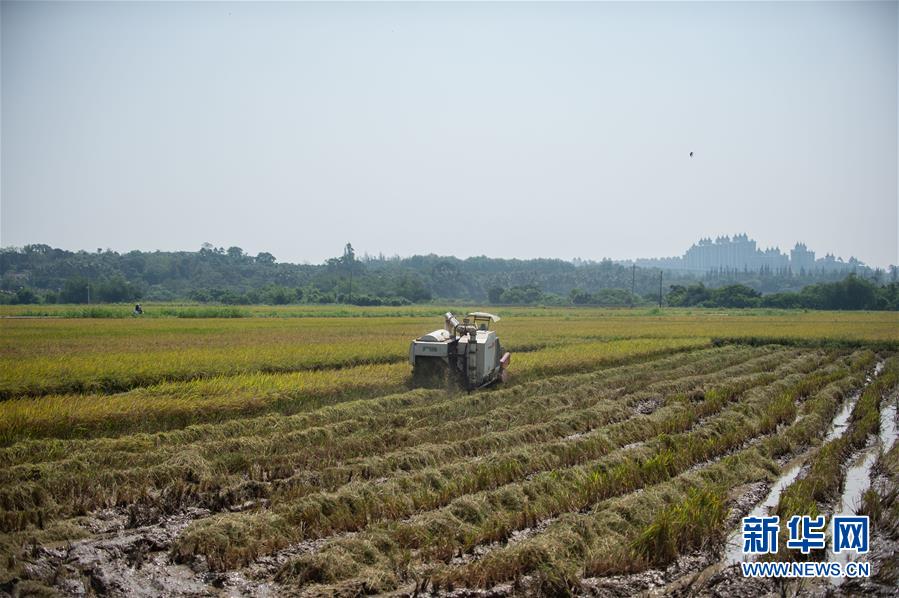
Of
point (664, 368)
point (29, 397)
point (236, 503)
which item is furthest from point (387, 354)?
point (236, 503)

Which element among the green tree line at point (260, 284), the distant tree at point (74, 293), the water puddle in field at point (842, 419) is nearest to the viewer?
the water puddle in field at point (842, 419)

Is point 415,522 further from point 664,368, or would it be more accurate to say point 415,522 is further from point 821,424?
point 664,368

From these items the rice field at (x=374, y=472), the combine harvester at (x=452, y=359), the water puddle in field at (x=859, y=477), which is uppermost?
the combine harvester at (x=452, y=359)

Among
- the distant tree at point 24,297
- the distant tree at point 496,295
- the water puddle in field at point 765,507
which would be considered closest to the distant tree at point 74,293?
the distant tree at point 24,297

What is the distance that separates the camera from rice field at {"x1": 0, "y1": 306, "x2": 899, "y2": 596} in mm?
6449

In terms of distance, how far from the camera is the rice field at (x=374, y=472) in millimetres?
6449

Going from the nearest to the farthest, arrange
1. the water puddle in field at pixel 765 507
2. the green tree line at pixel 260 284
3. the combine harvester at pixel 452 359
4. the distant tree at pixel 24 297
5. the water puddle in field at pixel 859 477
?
the water puddle in field at pixel 765 507, the water puddle in field at pixel 859 477, the combine harvester at pixel 452 359, the distant tree at pixel 24 297, the green tree line at pixel 260 284

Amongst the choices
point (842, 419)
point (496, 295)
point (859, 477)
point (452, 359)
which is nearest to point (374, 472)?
point (859, 477)

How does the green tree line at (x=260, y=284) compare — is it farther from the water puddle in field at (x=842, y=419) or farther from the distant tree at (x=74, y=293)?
the water puddle in field at (x=842, y=419)

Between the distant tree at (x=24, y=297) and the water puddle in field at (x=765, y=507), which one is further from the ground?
the distant tree at (x=24, y=297)

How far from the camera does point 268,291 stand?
8081cm

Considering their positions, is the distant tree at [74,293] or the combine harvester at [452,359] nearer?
the combine harvester at [452,359]

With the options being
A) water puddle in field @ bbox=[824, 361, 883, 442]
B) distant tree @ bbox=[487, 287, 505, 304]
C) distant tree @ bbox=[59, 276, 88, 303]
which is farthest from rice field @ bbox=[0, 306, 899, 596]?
distant tree @ bbox=[487, 287, 505, 304]

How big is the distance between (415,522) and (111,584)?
2.76m
